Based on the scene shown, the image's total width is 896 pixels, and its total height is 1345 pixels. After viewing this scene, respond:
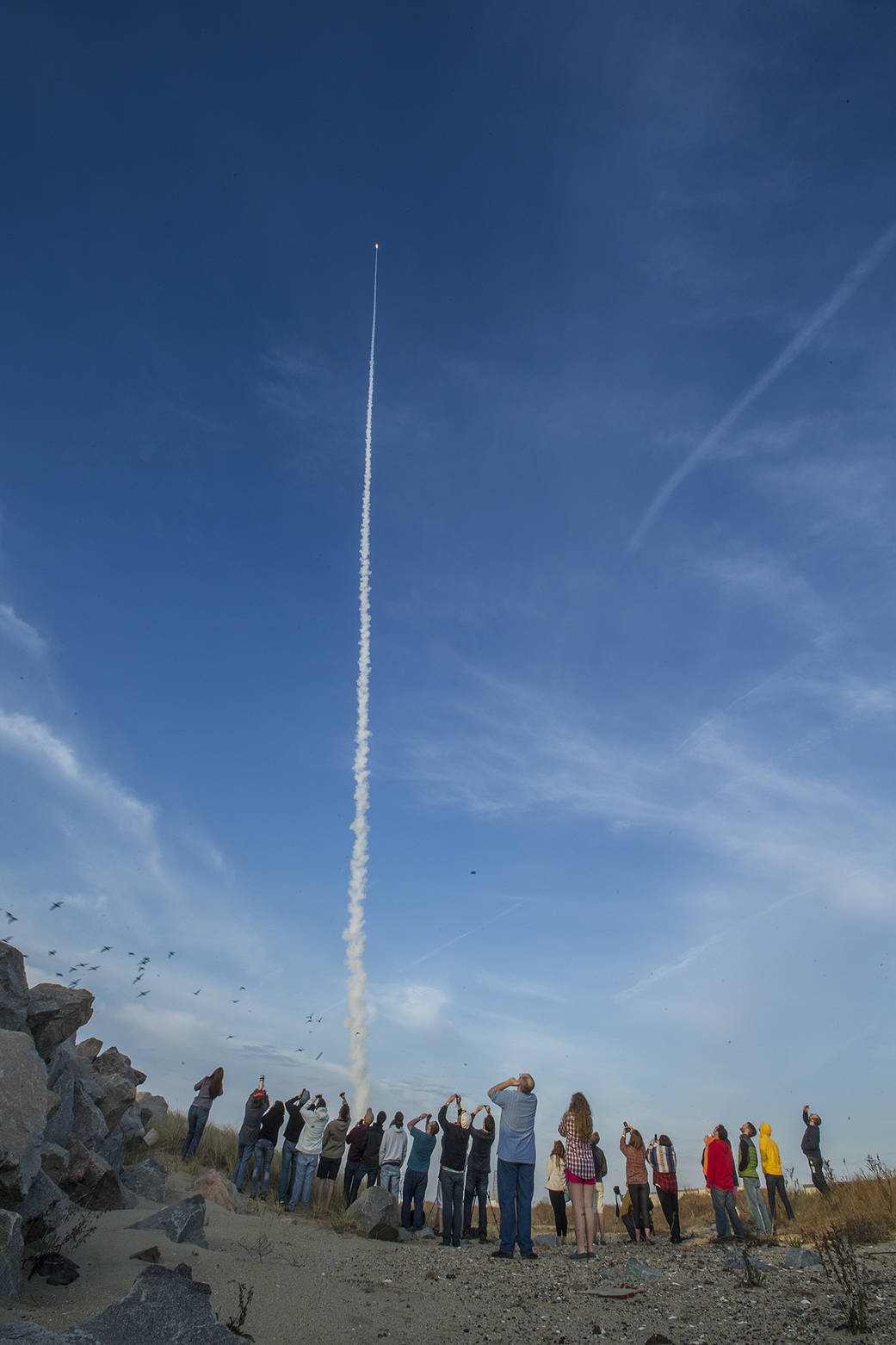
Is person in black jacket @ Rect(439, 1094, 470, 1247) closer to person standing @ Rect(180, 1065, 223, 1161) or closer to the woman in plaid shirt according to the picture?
the woman in plaid shirt

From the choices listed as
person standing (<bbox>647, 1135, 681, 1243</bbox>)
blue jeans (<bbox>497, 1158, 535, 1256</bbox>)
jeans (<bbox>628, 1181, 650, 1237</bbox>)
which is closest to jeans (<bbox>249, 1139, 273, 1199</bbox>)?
blue jeans (<bbox>497, 1158, 535, 1256</bbox>)

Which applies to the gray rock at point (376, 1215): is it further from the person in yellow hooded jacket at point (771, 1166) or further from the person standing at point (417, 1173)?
the person in yellow hooded jacket at point (771, 1166)

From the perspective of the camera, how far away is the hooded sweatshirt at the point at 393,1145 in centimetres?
1466

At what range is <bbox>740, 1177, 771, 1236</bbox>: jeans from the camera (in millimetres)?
13352

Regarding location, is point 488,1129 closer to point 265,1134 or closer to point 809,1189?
point 265,1134

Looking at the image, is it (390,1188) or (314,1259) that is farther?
(390,1188)

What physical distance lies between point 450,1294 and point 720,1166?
227 inches

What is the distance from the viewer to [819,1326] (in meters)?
7.05

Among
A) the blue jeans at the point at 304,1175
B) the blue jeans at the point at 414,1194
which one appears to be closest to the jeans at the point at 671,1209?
the blue jeans at the point at 414,1194

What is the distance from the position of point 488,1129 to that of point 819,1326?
24.1 ft

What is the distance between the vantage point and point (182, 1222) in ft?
30.0

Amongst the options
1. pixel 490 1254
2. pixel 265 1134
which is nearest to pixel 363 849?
pixel 265 1134

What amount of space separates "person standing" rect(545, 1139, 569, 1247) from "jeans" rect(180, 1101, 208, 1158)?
674 cm

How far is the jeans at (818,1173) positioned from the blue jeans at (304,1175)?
31.1ft
